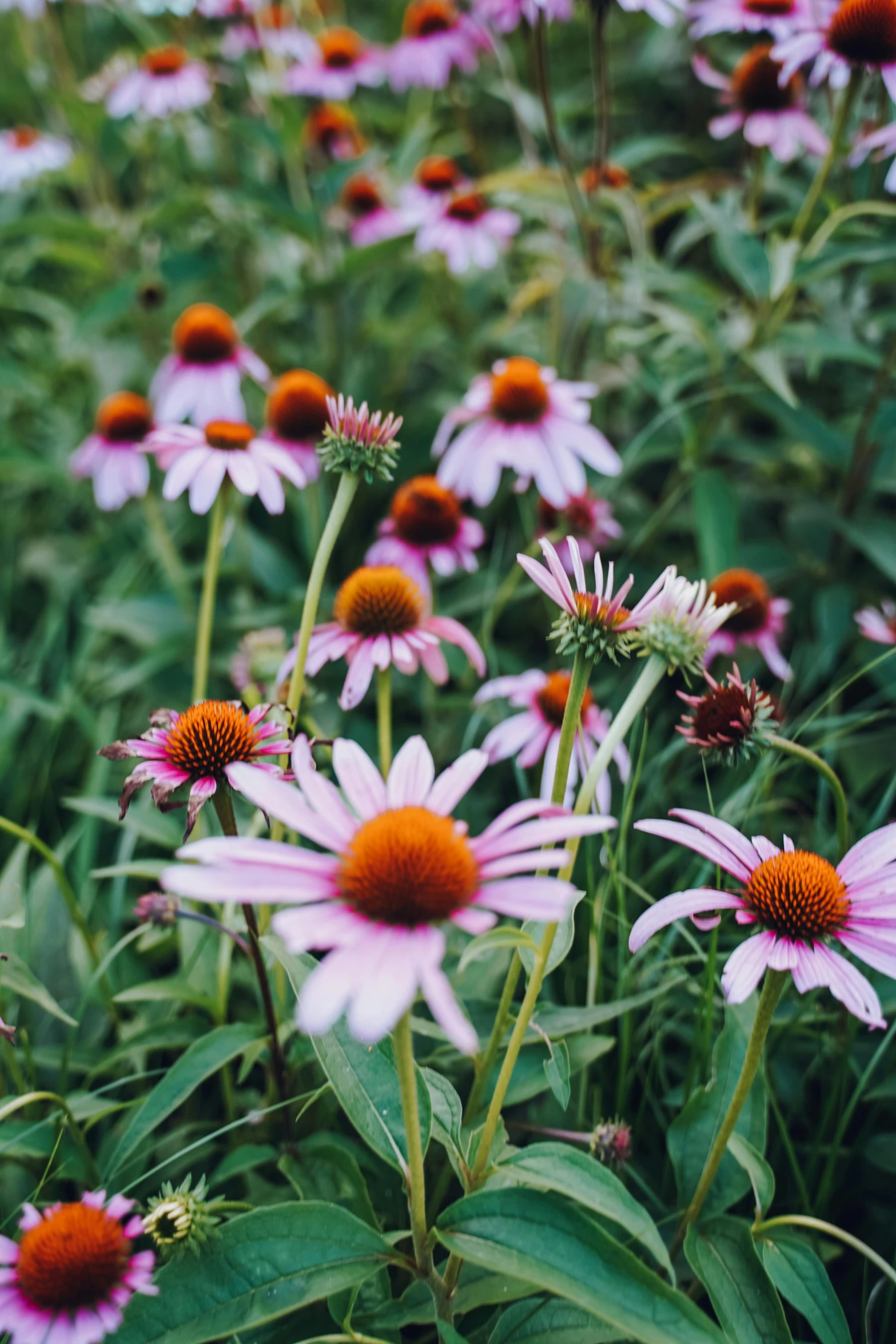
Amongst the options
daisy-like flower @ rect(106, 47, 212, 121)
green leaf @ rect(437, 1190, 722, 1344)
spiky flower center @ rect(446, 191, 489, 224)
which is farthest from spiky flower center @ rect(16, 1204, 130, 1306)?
daisy-like flower @ rect(106, 47, 212, 121)

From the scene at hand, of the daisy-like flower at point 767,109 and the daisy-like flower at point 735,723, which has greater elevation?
the daisy-like flower at point 767,109

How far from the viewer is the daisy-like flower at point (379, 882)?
1.70 feet

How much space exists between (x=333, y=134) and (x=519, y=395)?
1292 millimetres

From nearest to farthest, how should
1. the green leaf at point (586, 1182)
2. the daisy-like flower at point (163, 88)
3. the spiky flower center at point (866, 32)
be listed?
the green leaf at point (586, 1182), the spiky flower center at point (866, 32), the daisy-like flower at point (163, 88)

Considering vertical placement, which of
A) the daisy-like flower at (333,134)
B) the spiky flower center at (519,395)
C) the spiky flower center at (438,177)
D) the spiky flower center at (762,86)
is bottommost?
the spiky flower center at (519,395)

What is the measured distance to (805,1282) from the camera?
77 cm

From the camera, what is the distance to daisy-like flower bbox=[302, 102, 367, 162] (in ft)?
7.49

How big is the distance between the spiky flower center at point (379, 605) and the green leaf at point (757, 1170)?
564 millimetres

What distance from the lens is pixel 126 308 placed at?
1.96 meters

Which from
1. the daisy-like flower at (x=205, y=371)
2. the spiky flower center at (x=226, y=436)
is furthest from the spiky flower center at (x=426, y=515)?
the daisy-like flower at (x=205, y=371)

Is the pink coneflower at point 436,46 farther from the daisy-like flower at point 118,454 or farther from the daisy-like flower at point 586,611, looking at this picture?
the daisy-like flower at point 586,611

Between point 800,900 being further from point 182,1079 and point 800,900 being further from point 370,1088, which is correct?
point 182,1079

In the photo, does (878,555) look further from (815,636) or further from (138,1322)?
(138,1322)

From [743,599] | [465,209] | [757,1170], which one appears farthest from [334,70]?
[757,1170]
